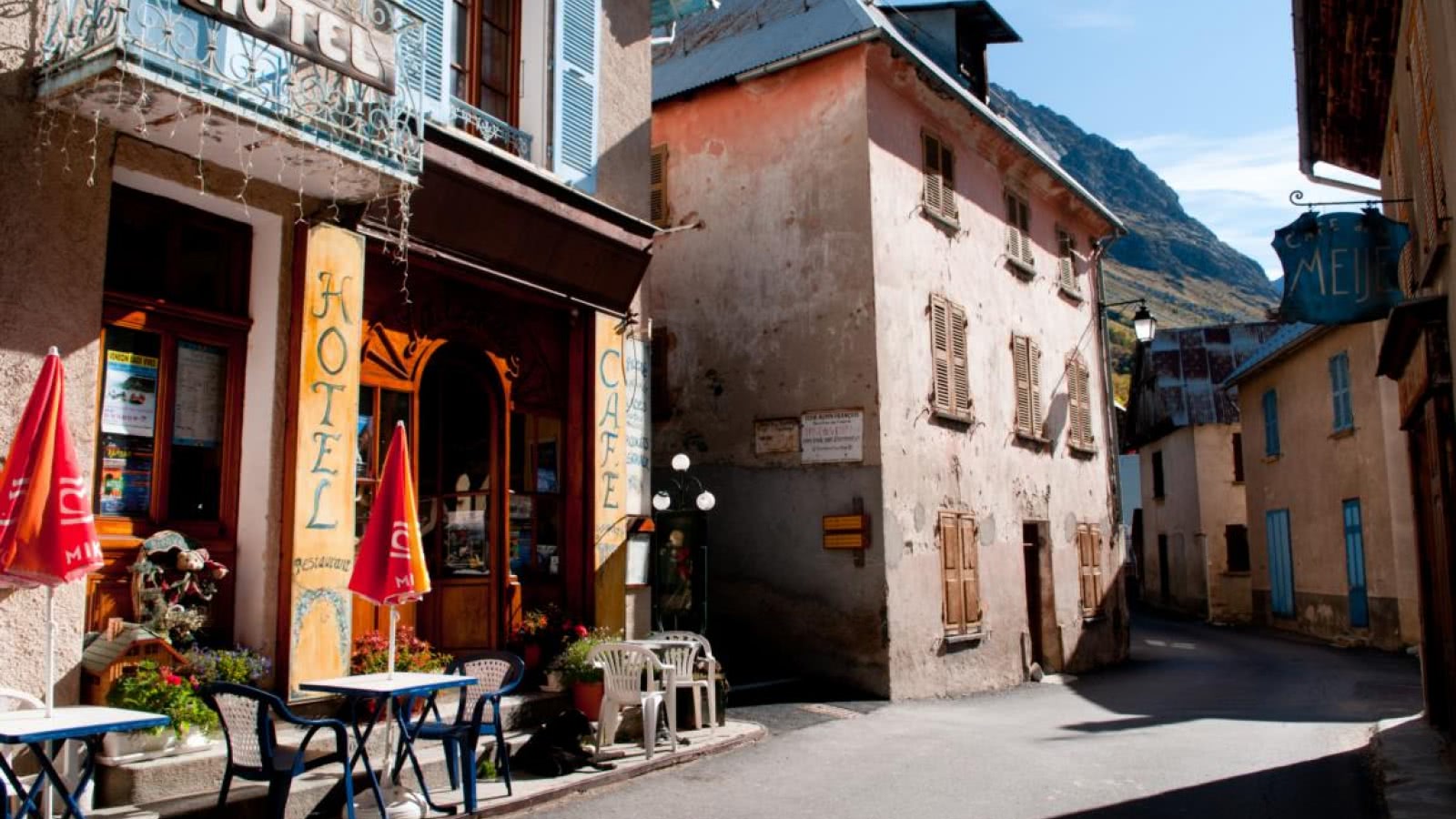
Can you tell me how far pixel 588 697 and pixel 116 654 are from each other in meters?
3.90

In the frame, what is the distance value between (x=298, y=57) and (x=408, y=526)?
3170mm

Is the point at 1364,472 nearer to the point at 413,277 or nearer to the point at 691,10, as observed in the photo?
the point at 691,10

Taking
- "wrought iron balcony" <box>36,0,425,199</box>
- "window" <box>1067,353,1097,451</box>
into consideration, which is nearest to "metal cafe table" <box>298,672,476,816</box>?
"wrought iron balcony" <box>36,0,425,199</box>

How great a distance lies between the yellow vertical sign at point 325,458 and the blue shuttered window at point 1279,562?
2227cm

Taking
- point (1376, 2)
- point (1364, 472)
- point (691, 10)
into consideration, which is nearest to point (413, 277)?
point (691, 10)

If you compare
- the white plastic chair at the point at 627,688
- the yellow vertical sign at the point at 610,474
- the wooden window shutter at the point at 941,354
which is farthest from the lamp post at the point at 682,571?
the wooden window shutter at the point at 941,354

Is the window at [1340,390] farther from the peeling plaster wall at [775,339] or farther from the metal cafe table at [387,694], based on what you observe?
the metal cafe table at [387,694]

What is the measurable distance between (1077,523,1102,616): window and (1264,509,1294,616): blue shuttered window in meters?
7.47

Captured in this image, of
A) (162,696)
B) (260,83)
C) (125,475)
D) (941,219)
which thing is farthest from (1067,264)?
(162,696)

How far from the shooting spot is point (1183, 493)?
1277 inches

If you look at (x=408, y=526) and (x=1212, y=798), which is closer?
(x=408, y=526)

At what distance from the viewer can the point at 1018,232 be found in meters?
18.5

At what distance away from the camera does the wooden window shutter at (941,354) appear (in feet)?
49.9

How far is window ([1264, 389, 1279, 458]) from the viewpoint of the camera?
84.4 feet
